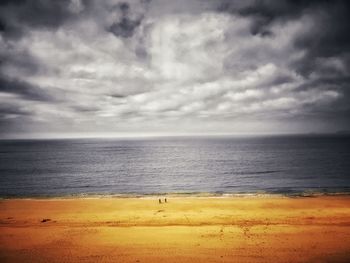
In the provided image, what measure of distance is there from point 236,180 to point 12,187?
36.2 metres

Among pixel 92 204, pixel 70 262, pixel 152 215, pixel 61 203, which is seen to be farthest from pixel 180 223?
pixel 61 203

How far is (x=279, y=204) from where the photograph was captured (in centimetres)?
2053

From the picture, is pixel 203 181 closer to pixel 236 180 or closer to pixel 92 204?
pixel 236 180

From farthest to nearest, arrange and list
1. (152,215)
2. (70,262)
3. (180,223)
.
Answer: (152,215)
(180,223)
(70,262)

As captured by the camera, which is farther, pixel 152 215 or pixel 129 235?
→ pixel 152 215

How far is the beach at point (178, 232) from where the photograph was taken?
10359 mm

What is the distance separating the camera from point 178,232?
517 inches

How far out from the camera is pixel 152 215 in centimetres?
1711

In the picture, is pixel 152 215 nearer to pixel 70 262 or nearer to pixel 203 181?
pixel 70 262

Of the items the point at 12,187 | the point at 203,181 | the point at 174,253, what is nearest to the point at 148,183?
the point at 203,181

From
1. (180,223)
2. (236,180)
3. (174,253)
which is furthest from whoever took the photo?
(236,180)

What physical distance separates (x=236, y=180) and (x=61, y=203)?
30.0 meters

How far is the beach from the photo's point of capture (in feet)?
34.0

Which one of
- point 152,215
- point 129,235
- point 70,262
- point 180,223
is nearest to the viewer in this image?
point 70,262
